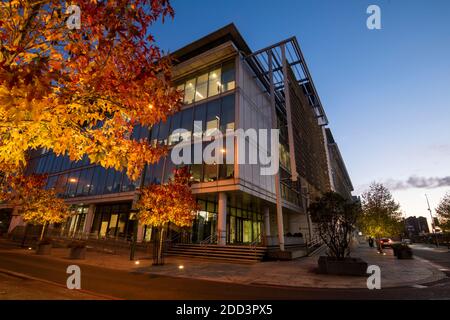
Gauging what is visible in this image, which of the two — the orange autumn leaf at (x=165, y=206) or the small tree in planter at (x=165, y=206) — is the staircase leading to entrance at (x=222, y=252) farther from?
the orange autumn leaf at (x=165, y=206)

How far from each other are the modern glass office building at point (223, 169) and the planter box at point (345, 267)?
7920mm

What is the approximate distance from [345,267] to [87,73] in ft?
38.9

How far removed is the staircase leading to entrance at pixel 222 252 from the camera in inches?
635

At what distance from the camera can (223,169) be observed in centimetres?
2033

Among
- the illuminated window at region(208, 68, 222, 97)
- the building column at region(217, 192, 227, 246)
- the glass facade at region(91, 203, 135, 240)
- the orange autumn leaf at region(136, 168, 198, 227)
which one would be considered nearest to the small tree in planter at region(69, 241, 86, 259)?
the orange autumn leaf at region(136, 168, 198, 227)

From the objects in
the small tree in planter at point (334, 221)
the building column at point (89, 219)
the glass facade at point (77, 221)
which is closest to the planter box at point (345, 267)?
the small tree in planter at point (334, 221)

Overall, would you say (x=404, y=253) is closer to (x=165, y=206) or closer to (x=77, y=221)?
(x=165, y=206)

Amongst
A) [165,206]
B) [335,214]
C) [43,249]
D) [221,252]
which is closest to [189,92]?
[165,206]

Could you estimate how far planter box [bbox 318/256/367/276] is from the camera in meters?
9.91

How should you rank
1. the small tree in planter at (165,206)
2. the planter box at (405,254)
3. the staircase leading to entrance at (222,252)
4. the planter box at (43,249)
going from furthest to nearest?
the planter box at (43,249)
the planter box at (405,254)
the staircase leading to entrance at (222,252)
the small tree in planter at (165,206)

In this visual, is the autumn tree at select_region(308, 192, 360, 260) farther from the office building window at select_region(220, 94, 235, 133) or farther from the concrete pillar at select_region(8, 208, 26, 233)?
the concrete pillar at select_region(8, 208, 26, 233)

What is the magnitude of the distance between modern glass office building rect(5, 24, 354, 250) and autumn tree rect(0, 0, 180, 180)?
1313 cm
